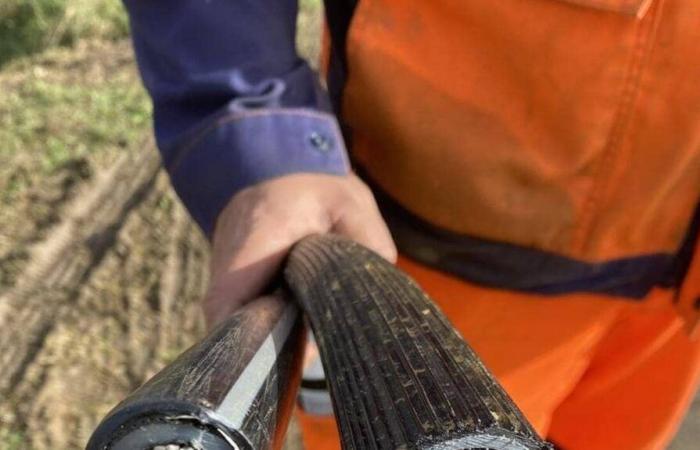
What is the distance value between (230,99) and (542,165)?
0.34m

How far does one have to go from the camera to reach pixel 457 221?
44.4 inches

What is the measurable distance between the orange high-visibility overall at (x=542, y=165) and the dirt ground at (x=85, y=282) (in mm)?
978

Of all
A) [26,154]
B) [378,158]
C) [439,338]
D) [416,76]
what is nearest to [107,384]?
[26,154]

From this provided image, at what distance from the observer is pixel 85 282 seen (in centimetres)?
241

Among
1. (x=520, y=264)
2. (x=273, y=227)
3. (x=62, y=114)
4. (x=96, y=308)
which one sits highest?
(x=273, y=227)

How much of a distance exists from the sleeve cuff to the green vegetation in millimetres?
2872

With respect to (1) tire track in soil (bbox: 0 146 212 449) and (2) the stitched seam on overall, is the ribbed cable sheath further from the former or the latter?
(1) tire track in soil (bbox: 0 146 212 449)

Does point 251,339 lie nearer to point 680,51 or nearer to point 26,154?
point 680,51

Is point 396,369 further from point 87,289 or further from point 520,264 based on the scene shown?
point 87,289

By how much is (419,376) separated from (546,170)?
529 mm

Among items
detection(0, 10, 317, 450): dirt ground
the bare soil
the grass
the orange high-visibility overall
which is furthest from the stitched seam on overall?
the grass

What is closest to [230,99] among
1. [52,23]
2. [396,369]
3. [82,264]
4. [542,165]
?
[542,165]

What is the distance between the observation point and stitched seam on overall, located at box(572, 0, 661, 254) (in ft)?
3.03

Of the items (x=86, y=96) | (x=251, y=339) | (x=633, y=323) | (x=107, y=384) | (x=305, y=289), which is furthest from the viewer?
(x=86, y=96)
